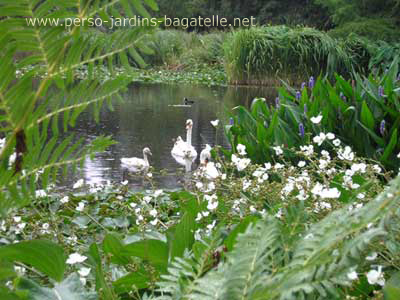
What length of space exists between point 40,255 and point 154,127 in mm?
9132

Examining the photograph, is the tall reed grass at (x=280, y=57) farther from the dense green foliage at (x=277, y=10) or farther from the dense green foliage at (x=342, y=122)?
the dense green foliage at (x=342, y=122)

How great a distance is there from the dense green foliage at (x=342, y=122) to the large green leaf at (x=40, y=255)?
3.28 metres

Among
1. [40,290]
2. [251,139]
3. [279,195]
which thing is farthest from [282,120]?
[40,290]

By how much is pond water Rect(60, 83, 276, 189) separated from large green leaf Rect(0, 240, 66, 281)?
3401 millimetres

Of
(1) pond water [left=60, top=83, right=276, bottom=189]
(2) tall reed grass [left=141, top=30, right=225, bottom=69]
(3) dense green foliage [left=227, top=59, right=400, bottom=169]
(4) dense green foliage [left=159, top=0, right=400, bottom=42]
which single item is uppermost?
(3) dense green foliage [left=227, top=59, right=400, bottom=169]

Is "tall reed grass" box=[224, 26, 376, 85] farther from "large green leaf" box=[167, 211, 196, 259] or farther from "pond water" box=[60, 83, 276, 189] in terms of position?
"large green leaf" box=[167, 211, 196, 259]

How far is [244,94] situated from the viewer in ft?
51.0

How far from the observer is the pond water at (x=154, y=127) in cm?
679

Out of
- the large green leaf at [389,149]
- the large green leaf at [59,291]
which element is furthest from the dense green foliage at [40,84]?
the large green leaf at [389,149]

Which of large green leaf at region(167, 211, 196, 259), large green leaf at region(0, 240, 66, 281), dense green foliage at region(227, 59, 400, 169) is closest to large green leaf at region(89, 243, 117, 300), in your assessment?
large green leaf at region(0, 240, 66, 281)

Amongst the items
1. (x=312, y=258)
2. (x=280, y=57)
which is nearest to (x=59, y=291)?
(x=312, y=258)

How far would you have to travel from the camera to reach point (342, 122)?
4.50 m

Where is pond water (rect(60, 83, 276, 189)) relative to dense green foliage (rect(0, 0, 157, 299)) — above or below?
below

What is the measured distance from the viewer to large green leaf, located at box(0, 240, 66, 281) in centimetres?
71
